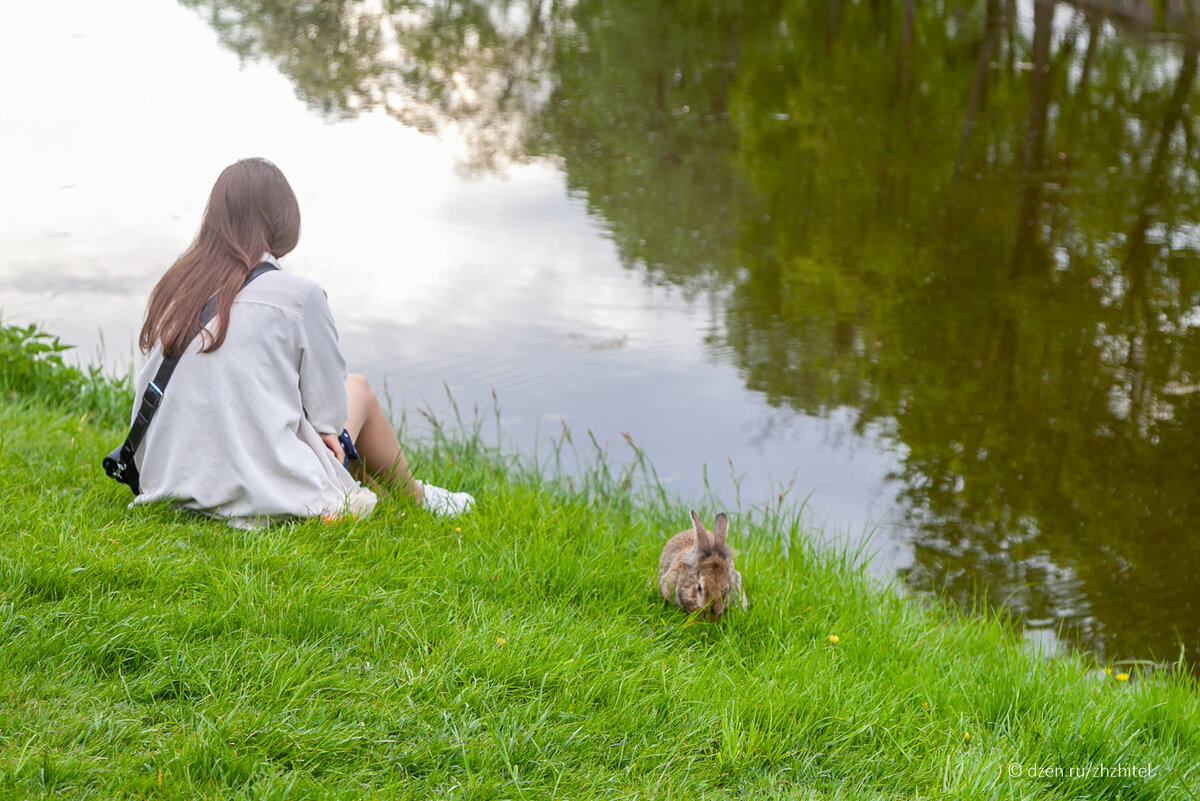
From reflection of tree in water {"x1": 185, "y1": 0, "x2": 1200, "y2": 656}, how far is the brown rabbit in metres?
2.11

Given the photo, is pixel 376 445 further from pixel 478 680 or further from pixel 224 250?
pixel 478 680

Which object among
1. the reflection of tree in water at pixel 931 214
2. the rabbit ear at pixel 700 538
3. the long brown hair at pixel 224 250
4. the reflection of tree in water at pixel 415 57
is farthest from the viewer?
the reflection of tree in water at pixel 415 57

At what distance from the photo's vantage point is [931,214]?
11188mm

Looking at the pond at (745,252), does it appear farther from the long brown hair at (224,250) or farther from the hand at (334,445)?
the long brown hair at (224,250)

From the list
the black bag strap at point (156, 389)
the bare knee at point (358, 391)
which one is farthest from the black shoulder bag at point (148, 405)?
the bare knee at point (358, 391)

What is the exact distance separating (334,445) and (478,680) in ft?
4.37

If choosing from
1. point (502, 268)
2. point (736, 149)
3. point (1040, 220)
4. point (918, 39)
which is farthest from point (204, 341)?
point (918, 39)

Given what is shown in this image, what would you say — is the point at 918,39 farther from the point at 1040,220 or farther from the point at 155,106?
the point at 155,106

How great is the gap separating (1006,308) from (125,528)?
752 centimetres

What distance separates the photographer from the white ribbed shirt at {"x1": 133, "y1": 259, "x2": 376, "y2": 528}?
12.6 feet

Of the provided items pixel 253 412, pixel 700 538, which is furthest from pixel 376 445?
pixel 700 538

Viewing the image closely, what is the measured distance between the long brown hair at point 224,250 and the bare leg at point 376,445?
2.38ft

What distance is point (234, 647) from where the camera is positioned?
321 centimetres

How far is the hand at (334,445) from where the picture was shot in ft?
13.6
